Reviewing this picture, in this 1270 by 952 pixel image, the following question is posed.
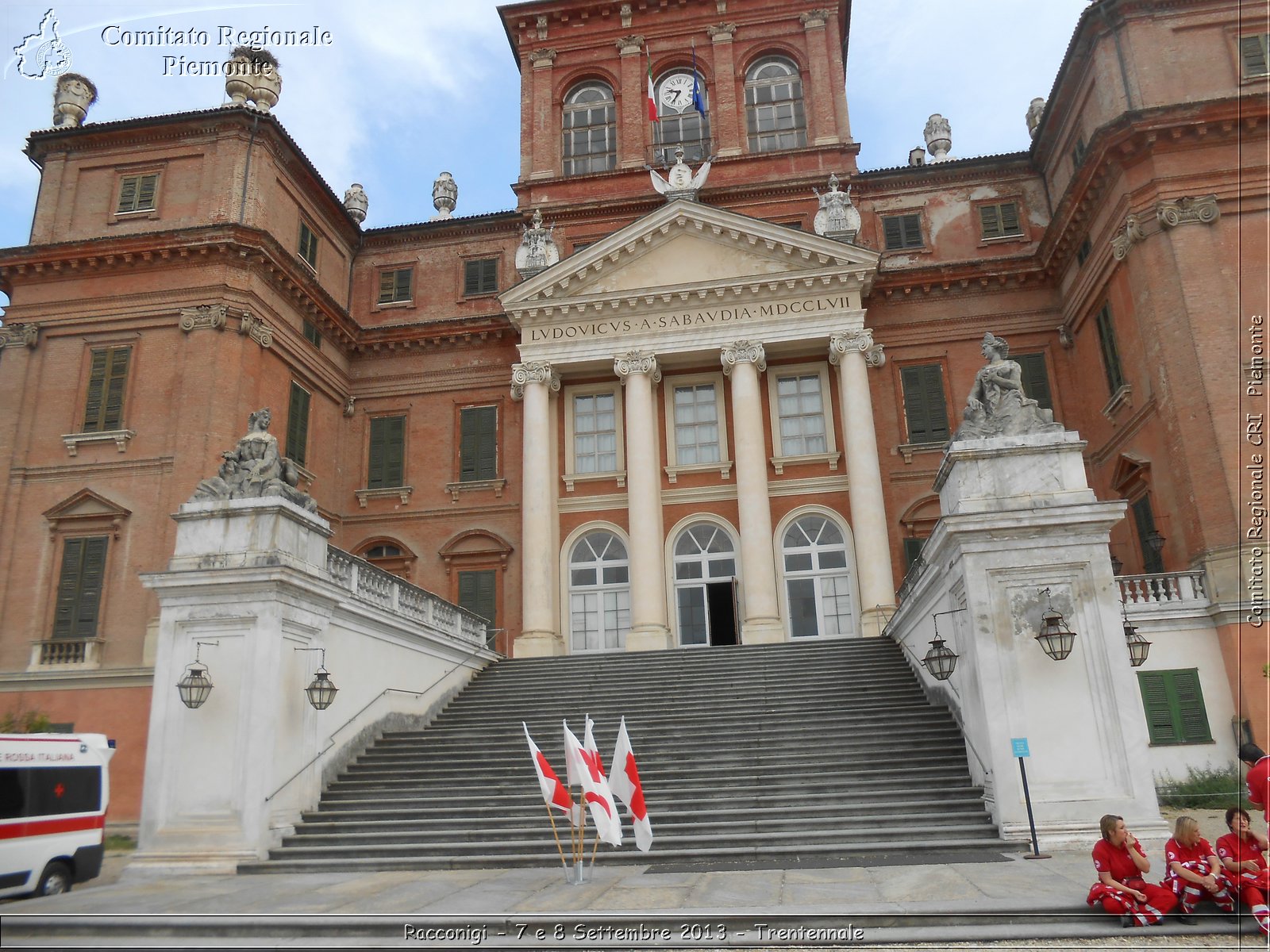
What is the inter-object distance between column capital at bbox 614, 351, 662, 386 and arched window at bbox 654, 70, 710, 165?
8138 millimetres

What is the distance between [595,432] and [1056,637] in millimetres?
17333

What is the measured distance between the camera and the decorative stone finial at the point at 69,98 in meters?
26.8

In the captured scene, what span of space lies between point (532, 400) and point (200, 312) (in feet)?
29.1

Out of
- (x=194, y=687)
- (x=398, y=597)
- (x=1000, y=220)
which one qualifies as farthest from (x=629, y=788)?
(x=1000, y=220)

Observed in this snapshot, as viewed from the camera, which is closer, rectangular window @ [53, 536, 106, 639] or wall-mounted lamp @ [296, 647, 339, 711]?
wall-mounted lamp @ [296, 647, 339, 711]

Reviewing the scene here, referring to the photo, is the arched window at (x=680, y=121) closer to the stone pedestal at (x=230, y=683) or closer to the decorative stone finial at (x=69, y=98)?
the decorative stone finial at (x=69, y=98)

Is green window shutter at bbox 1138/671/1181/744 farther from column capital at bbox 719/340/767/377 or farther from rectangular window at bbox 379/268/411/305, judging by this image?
rectangular window at bbox 379/268/411/305

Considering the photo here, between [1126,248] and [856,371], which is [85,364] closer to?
[856,371]

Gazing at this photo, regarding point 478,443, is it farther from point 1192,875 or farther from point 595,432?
point 1192,875

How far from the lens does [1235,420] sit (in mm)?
18922

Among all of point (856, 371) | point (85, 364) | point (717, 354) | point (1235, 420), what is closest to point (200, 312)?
point (85, 364)

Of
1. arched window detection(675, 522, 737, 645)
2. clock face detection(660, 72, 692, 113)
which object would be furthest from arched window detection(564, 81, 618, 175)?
arched window detection(675, 522, 737, 645)

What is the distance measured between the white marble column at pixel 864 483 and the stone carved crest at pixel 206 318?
52.8 ft

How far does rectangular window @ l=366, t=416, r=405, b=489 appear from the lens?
28875 mm
